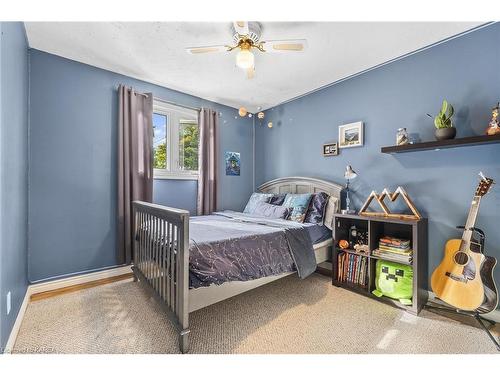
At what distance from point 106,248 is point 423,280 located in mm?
3346

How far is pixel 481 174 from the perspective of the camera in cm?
180

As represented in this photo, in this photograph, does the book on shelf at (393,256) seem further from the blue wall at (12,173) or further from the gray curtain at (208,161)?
the blue wall at (12,173)

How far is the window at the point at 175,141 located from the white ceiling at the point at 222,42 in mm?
415

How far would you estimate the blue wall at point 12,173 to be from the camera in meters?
1.33

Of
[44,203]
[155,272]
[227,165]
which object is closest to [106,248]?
[44,203]

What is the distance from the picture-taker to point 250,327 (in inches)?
68.2

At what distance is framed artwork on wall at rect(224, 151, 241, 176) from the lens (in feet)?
12.7

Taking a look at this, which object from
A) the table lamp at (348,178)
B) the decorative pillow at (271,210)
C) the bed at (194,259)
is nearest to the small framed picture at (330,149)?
the table lamp at (348,178)

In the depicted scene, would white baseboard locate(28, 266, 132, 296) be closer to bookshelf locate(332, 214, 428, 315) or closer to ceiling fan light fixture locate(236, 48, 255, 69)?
bookshelf locate(332, 214, 428, 315)

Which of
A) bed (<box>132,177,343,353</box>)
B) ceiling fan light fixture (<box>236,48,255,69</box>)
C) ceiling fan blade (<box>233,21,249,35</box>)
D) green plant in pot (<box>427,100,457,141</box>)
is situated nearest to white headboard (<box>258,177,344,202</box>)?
bed (<box>132,177,343,353</box>)

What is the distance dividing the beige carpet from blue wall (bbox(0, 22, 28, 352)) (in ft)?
0.98

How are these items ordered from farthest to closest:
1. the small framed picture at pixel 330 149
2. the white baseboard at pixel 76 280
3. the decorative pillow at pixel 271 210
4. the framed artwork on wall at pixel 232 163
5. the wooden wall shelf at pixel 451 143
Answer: the framed artwork on wall at pixel 232 163
the small framed picture at pixel 330 149
the decorative pillow at pixel 271 210
the white baseboard at pixel 76 280
the wooden wall shelf at pixel 451 143

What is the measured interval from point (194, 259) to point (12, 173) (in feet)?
4.68
